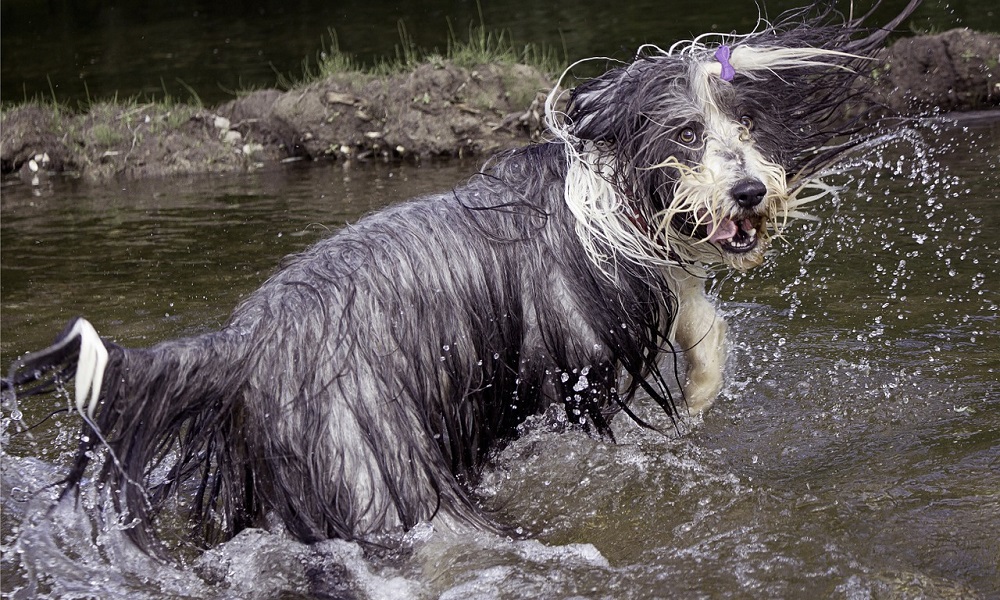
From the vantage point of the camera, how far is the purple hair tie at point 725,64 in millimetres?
3324

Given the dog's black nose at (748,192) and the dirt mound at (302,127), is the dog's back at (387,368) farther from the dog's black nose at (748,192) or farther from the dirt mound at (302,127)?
the dirt mound at (302,127)

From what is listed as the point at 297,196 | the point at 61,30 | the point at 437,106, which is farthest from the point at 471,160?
the point at 61,30

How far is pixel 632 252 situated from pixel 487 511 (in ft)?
A: 3.00

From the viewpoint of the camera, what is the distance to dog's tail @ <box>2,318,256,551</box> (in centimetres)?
271

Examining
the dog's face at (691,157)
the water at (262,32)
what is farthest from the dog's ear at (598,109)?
the water at (262,32)

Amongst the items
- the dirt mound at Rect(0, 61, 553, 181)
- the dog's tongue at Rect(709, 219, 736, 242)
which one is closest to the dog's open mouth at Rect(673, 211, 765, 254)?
the dog's tongue at Rect(709, 219, 736, 242)

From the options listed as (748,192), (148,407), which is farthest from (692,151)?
(148,407)

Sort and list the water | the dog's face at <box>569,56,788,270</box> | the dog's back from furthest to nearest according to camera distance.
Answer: the water → the dog's face at <box>569,56,788,270</box> → the dog's back

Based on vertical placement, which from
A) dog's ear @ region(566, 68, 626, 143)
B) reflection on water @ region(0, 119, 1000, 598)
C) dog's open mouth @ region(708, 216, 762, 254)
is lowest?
reflection on water @ region(0, 119, 1000, 598)

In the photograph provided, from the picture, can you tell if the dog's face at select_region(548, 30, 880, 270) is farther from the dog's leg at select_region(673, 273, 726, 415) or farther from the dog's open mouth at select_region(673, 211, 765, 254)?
the dog's leg at select_region(673, 273, 726, 415)

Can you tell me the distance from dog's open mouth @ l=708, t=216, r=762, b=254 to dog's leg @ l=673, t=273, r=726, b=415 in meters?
0.27

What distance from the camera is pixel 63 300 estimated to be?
609cm

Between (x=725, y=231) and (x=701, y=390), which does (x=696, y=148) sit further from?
(x=701, y=390)

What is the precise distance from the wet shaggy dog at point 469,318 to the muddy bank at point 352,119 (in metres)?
5.06
